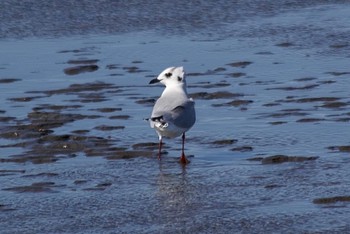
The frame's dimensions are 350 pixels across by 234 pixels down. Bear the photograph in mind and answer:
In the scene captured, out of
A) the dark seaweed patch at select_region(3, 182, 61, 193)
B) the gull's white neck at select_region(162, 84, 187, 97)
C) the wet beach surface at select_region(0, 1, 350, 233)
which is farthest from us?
the gull's white neck at select_region(162, 84, 187, 97)

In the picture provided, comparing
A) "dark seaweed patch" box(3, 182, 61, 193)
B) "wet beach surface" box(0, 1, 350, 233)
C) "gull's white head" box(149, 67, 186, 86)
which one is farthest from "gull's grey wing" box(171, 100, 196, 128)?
"dark seaweed patch" box(3, 182, 61, 193)

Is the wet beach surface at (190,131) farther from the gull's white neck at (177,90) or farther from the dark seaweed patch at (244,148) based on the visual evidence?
the gull's white neck at (177,90)

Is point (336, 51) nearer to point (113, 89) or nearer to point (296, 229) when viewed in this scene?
point (113, 89)

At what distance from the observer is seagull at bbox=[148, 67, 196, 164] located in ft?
33.6

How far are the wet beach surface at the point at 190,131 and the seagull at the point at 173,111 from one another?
0.22m

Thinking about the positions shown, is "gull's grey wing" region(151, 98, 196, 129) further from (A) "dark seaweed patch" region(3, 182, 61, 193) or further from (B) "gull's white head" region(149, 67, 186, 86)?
(A) "dark seaweed patch" region(3, 182, 61, 193)

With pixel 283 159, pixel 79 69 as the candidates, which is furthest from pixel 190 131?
pixel 79 69

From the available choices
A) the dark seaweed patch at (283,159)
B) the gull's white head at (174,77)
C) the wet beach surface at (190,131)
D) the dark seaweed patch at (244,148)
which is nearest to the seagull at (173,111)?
the gull's white head at (174,77)

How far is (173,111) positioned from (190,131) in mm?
728

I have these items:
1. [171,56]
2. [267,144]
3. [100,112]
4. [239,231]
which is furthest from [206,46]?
[239,231]

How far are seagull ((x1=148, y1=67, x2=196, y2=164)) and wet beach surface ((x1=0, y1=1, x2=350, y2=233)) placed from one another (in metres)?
0.22

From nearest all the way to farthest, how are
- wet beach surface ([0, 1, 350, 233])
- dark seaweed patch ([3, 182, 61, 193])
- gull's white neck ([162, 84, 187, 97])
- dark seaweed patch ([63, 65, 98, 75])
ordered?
wet beach surface ([0, 1, 350, 233]) < dark seaweed patch ([3, 182, 61, 193]) < gull's white neck ([162, 84, 187, 97]) < dark seaweed patch ([63, 65, 98, 75])

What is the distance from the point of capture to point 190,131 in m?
11.1

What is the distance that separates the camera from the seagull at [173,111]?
10.2 m
